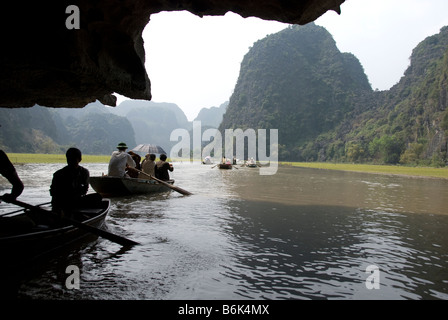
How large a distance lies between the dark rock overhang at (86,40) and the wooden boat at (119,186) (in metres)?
3.00

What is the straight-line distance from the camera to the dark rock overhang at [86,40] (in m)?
5.27

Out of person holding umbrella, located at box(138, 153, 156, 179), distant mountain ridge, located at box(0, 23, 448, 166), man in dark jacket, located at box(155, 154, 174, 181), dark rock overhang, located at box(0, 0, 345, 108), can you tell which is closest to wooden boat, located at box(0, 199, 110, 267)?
dark rock overhang, located at box(0, 0, 345, 108)

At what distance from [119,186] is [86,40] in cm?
519

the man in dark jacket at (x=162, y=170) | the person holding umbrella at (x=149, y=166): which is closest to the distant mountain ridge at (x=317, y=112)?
the man in dark jacket at (x=162, y=170)

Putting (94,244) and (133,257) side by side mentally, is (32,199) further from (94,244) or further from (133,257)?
(133,257)

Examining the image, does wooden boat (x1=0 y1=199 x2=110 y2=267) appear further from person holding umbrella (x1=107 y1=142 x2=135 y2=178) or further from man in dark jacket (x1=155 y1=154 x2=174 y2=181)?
man in dark jacket (x1=155 y1=154 x2=174 y2=181)

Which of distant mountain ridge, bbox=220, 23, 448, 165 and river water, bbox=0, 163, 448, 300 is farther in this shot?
distant mountain ridge, bbox=220, 23, 448, 165

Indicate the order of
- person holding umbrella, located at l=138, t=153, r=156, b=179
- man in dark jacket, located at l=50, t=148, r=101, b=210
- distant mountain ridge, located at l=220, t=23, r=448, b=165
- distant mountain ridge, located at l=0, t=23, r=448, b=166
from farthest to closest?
distant mountain ridge, located at l=0, t=23, r=448, b=166 → distant mountain ridge, located at l=220, t=23, r=448, b=165 → person holding umbrella, located at l=138, t=153, r=156, b=179 → man in dark jacket, located at l=50, t=148, r=101, b=210

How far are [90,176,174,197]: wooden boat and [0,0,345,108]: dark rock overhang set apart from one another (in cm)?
300

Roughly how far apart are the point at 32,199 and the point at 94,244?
578 cm

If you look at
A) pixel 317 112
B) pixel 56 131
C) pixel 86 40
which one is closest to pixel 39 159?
pixel 86 40

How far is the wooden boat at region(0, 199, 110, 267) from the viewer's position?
3.61 meters

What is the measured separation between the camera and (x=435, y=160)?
48375 millimetres
